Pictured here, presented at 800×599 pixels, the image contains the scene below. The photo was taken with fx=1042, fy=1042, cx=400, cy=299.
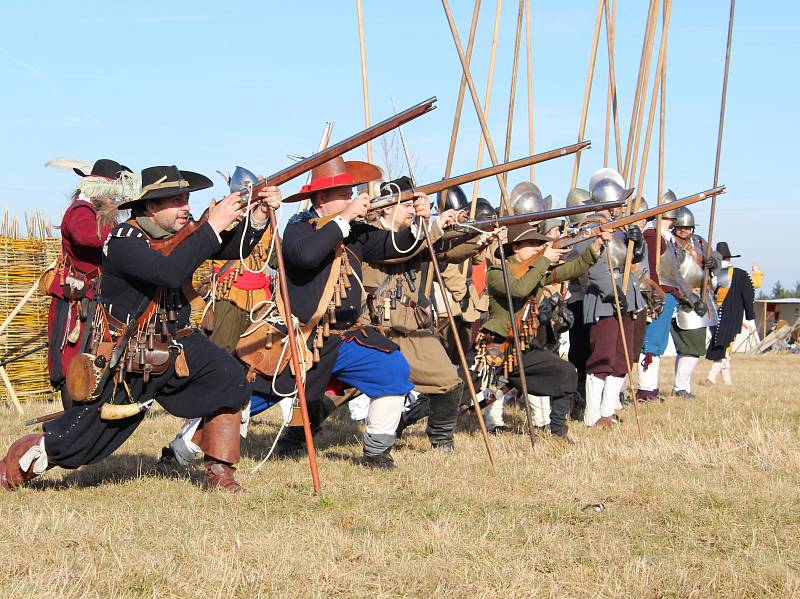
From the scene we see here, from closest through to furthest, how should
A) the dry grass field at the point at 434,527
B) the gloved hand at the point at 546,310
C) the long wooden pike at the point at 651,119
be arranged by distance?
1. the dry grass field at the point at 434,527
2. the gloved hand at the point at 546,310
3. the long wooden pike at the point at 651,119

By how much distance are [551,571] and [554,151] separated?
4.00 metres

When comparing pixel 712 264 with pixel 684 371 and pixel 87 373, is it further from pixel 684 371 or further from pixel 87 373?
pixel 87 373

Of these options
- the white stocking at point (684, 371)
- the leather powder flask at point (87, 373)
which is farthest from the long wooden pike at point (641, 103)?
the leather powder flask at point (87, 373)

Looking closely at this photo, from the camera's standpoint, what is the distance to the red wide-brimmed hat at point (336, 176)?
272 inches

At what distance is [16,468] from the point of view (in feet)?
19.6

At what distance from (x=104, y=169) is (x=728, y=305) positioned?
10.8 metres

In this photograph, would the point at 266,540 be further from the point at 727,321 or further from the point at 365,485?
the point at 727,321

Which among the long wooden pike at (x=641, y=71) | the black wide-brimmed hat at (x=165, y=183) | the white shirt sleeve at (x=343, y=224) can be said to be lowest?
the white shirt sleeve at (x=343, y=224)

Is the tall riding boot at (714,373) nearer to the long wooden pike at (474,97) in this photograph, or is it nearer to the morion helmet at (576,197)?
the morion helmet at (576,197)

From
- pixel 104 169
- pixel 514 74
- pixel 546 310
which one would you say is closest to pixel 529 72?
pixel 514 74

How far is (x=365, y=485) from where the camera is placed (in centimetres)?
643

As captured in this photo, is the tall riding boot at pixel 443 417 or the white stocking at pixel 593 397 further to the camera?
the white stocking at pixel 593 397

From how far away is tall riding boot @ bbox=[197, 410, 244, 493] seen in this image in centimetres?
618

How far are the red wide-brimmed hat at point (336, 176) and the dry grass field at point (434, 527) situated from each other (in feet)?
6.18
